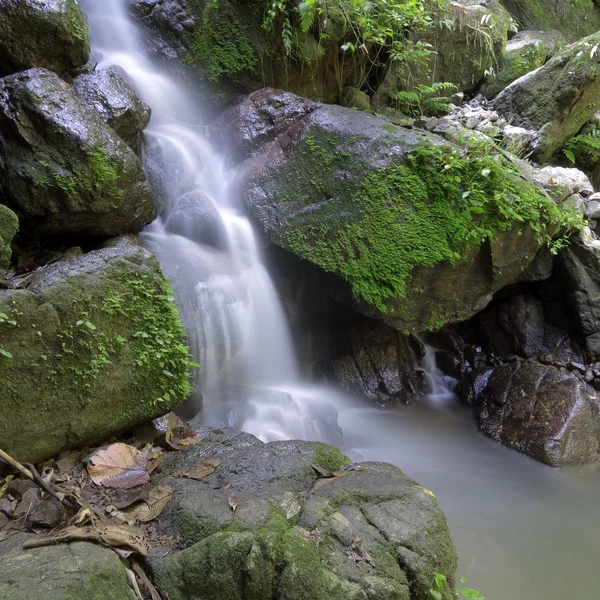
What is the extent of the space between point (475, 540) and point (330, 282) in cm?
Answer: 281

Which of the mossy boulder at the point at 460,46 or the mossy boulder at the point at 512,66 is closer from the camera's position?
the mossy boulder at the point at 460,46

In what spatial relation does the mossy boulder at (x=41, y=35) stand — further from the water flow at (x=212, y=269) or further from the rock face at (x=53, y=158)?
the water flow at (x=212, y=269)

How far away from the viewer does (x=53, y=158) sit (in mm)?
4031

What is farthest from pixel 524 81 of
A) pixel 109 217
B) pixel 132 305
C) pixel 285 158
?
pixel 132 305

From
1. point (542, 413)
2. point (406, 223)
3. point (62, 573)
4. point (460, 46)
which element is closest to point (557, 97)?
point (460, 46)

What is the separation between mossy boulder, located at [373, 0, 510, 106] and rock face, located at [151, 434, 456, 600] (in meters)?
7.20

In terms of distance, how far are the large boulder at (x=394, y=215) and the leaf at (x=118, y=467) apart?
287 centimetres

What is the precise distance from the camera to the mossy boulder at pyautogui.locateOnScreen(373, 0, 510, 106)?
8242 mm

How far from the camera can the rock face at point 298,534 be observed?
6.40ft

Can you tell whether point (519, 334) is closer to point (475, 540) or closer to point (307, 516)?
point (475, 540)

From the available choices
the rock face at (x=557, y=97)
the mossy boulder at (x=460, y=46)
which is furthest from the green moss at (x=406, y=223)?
the mossy boulder at (x=460, y=46)

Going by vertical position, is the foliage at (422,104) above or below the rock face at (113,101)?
above

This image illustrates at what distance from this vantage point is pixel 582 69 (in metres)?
7.32

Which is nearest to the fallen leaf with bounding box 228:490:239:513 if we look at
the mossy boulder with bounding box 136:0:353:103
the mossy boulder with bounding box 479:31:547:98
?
the mossy boulder with bounding box 136:0:353:103
